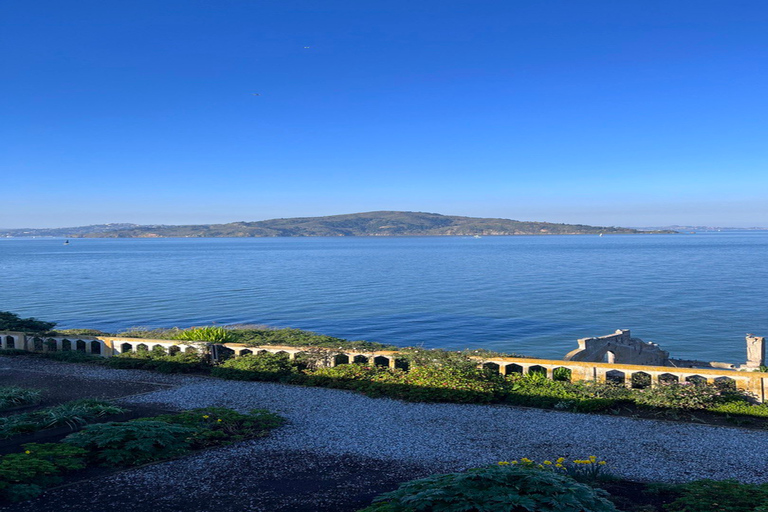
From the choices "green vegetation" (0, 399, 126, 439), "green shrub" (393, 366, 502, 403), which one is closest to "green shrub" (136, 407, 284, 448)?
"green vegetation" (0, 399, 126, 439)

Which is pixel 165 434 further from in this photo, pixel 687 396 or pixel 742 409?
pixel 742 409

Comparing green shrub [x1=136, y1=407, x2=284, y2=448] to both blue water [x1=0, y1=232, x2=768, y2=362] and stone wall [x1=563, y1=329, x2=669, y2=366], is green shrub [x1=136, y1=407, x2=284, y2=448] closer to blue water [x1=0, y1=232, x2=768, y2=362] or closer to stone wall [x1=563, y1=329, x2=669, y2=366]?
stone wall [x1=563, y1=329, x2=669, y2=366]

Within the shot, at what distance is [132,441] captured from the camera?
877 centimetres

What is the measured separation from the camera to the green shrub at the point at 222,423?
9.61 metres

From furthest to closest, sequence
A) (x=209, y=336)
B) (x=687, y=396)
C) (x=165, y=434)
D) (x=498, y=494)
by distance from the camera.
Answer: (x=209, y=336) → (x=687, y=396) → (x=165, y=434) → (x=498, y=494)

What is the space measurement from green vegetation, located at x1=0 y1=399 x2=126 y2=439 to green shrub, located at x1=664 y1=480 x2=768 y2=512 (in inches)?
381

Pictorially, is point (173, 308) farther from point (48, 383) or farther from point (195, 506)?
point (195, 506)

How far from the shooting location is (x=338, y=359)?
15.5m

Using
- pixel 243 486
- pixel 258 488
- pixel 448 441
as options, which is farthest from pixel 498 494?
pixel 448 441

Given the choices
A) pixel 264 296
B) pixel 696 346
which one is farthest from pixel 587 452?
pixel 264 296

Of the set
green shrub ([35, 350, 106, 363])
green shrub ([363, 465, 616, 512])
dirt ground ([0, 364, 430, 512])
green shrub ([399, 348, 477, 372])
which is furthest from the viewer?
green shrub ([35, 350, 106, 363])

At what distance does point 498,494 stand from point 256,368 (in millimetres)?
10489

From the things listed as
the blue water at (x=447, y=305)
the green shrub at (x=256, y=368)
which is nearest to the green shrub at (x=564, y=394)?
the green shrub at (x=256, y=368)

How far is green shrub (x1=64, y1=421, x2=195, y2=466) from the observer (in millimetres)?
8555
